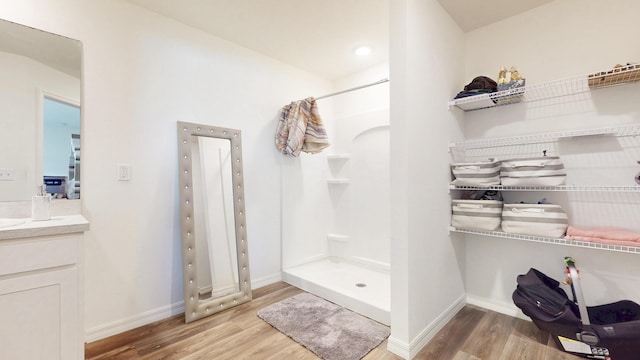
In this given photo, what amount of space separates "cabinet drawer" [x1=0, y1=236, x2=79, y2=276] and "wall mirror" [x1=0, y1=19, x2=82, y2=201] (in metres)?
0.68

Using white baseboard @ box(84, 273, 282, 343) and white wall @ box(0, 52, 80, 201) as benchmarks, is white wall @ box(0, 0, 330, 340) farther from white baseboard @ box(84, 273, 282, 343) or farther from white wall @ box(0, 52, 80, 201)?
white wall @ box(0, 52, 80, 201)

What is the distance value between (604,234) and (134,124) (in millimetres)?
3110

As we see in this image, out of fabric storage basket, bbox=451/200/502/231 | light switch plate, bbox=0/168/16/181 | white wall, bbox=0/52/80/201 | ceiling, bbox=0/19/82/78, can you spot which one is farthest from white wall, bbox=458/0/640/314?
light switch plate, bbox=0/168/16/181

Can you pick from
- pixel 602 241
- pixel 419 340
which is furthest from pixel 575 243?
pixel 419 340

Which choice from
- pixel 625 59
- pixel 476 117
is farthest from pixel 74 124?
pixel 625 59

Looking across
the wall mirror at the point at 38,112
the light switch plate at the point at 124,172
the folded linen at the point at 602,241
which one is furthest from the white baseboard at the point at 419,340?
the wall mirror at the point at 38,112

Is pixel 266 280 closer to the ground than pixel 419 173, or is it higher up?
closer to the ground

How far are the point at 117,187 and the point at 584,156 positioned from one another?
322cm

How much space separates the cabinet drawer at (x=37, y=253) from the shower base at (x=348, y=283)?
70.7 inches

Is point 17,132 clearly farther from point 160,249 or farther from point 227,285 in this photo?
point 227,285

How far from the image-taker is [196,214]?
227 centimetres

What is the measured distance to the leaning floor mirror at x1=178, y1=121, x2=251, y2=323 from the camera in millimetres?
2166

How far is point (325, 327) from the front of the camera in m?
1.98

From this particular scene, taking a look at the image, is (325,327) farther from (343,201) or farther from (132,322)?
(343,201)
